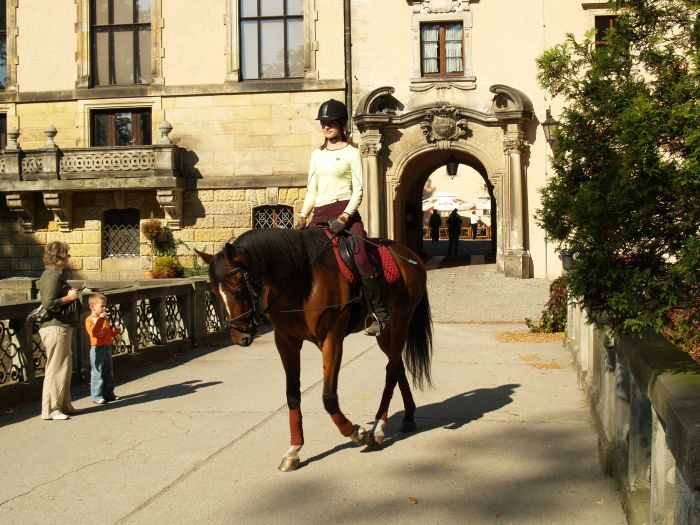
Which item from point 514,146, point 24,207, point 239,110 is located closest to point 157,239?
point 24,207

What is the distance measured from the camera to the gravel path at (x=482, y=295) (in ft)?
58.4

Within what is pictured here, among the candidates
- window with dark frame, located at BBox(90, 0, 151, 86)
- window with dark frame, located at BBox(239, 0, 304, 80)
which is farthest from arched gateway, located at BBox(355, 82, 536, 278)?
window with dark frame, located at BBox(90, 0, 151, 86)

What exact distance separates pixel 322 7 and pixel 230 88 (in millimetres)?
3645

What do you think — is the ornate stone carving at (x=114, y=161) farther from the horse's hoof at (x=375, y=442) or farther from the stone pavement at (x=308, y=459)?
the horse's hoof at (x=375, y=442)

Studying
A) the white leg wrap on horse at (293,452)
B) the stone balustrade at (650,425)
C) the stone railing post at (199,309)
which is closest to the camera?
the stone balustrade at (650,425)

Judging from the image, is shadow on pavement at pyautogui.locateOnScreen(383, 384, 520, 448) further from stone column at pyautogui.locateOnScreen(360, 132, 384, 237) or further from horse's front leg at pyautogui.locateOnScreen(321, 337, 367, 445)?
stone column at pyautogui.locateOnScreen(360, 132, 384, 237)

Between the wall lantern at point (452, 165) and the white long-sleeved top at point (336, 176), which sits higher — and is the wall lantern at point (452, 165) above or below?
above

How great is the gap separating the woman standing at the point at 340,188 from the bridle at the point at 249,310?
1.16 meters

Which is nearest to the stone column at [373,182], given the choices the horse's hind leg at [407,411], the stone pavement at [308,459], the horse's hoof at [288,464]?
the stone pavement at [308,459]

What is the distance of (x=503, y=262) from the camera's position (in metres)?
23.3

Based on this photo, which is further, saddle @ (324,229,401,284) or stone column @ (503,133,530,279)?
stone column @ (503,133,530,279)

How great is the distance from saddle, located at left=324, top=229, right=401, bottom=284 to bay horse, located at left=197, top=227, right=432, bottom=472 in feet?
0.18

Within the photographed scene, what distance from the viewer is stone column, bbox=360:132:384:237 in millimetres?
23500

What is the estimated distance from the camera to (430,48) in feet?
78.8
